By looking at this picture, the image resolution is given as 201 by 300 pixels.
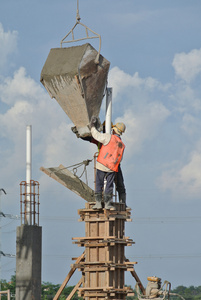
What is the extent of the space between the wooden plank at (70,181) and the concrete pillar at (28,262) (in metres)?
3.83

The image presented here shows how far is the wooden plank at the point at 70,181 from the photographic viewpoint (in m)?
29.3

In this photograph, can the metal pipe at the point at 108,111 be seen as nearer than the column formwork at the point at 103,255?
No

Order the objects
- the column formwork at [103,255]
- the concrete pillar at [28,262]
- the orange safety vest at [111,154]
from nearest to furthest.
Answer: the column formwork at [103,255]
the orange safety vest at [111,154]
the concrete pillar at [28,262]

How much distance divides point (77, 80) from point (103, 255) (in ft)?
20.8

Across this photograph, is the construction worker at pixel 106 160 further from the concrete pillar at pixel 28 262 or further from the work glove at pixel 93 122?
the concrete pillar at pixel 28 262

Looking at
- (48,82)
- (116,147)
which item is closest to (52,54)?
(48,82)

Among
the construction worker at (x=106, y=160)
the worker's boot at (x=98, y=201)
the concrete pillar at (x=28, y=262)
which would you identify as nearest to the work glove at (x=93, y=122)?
the construction worker at (x=106, y=160)

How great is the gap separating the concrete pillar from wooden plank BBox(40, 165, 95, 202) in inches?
151

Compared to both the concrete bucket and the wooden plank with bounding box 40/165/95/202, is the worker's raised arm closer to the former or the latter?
the concrete bucket

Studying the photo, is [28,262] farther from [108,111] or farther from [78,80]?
[78,80]

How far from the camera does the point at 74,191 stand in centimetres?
2927

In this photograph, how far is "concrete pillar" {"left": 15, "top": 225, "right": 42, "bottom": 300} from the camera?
31984mm

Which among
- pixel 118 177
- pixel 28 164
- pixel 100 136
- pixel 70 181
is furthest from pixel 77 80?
pixel 28 164

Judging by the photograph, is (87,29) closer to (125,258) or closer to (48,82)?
(48,82)
